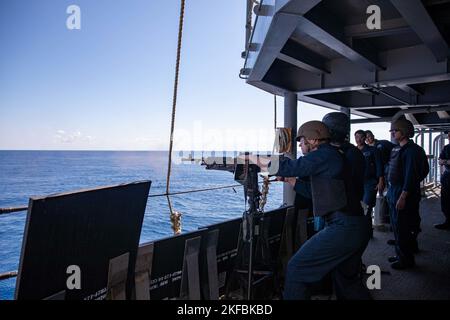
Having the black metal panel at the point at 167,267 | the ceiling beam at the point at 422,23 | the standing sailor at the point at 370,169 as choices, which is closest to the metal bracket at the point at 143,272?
the black metal panel at the point at 167,267

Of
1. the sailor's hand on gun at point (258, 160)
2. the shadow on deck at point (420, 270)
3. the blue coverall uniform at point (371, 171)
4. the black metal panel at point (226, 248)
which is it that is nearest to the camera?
the sailor's hand on gun at point (258, 160)

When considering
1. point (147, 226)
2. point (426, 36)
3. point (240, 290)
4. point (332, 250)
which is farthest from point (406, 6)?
point (147, 226)

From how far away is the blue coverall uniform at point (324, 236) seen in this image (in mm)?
2420

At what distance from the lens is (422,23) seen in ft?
9.82

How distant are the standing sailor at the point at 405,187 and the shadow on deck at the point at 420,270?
8.9 inches

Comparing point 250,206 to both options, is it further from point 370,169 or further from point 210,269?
Result: point 370,169

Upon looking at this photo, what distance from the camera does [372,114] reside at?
11727 mm

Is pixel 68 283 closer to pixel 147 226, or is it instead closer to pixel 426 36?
pixel 426 36

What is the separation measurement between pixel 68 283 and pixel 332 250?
5.74 feet

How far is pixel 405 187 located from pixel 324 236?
A: 1993mm

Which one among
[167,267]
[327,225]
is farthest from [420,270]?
[167,267]

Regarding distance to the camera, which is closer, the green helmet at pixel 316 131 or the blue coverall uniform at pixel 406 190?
the green helmet at pixel 316 131

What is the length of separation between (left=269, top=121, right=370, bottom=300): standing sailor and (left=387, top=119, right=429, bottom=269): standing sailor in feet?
5.73

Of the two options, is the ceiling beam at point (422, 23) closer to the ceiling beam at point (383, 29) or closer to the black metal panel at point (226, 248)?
the ceiling beam at point (383, 29)
